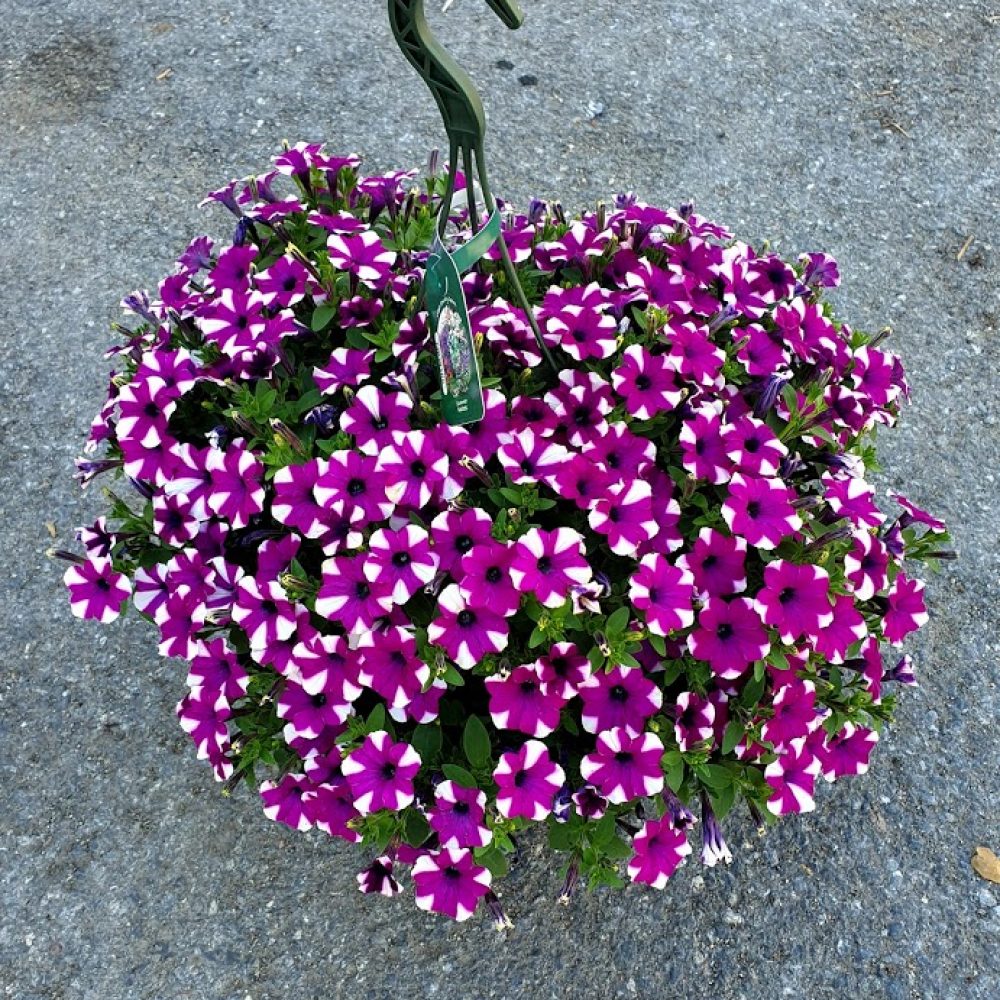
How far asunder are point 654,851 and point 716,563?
522 mm

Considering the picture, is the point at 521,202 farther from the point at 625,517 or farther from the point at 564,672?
the point at 564,672

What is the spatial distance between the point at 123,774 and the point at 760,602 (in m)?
1.63

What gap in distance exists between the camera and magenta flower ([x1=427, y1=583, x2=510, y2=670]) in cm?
143

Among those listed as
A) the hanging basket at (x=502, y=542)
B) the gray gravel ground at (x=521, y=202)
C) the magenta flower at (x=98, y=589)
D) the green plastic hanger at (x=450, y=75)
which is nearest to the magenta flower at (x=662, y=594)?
the hanging basket at (x=502, y=542)

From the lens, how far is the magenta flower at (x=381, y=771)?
1.47m

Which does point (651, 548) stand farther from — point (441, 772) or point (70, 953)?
point (70, 953)

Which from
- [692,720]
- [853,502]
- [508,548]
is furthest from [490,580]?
[853,502]

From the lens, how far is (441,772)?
1.60 m

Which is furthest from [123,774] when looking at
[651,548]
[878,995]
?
[878,995]

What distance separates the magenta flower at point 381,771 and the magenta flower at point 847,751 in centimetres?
74

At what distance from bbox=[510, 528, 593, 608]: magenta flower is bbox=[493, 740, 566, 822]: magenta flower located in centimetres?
24

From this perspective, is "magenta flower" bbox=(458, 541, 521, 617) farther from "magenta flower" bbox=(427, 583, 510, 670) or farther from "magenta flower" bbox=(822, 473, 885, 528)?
"magenta flower" bbox=(822, 473, 885, 528)

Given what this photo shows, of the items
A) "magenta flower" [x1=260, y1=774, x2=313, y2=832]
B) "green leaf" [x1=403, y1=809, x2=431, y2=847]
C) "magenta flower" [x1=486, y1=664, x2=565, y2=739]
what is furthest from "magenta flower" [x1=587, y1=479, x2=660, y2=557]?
"magenta flower" [x1=260, y1=774, x2=313, y2=832]

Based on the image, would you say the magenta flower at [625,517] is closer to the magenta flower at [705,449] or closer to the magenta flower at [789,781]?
the magenta flower at [705,449]
